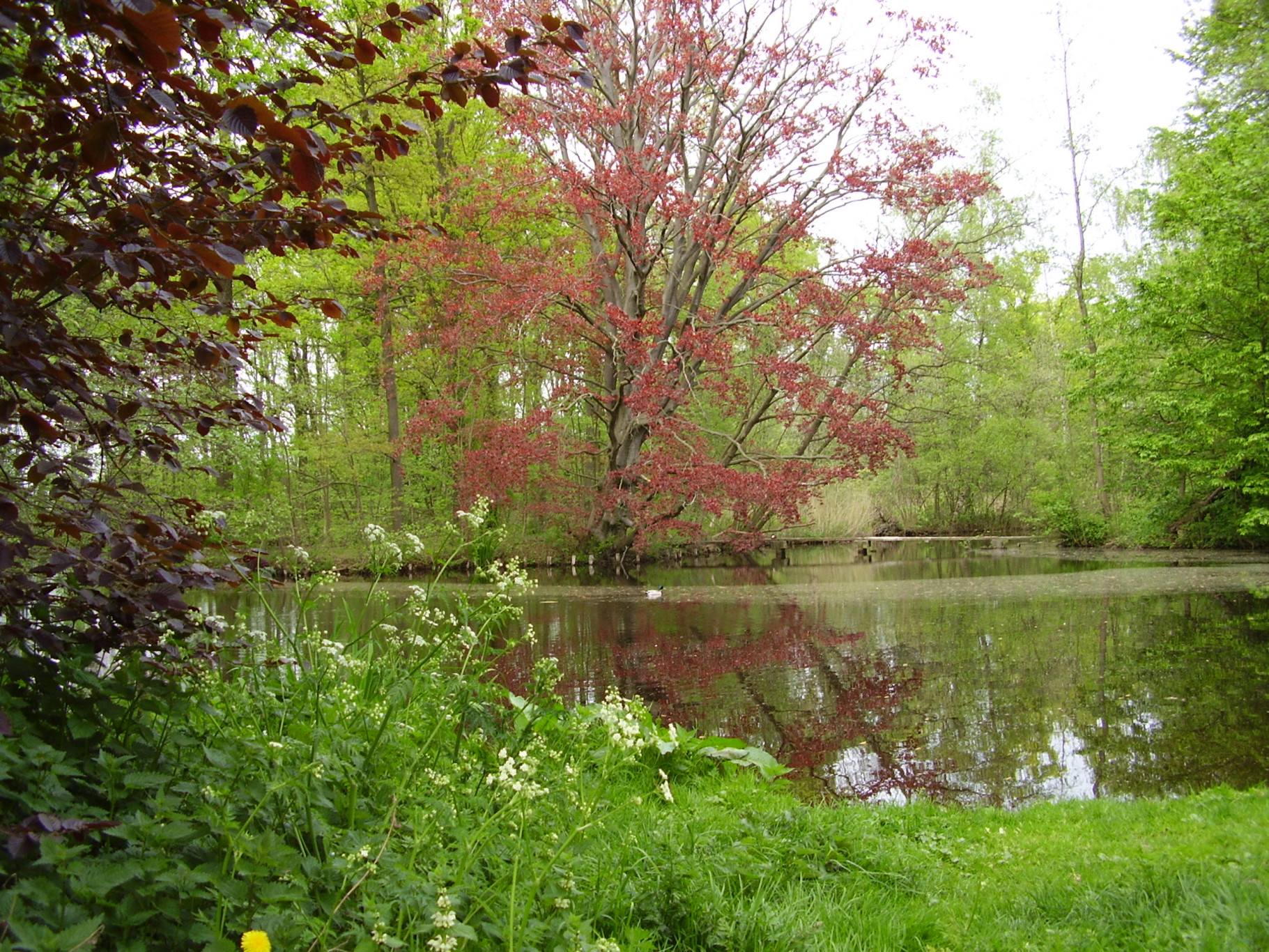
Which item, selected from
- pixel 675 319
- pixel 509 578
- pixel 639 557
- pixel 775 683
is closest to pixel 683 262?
pixel 675 319

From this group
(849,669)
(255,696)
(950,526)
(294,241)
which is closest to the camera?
(294,241)

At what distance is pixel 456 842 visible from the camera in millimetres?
2223

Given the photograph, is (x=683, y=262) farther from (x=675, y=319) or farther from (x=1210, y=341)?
(x=1210, y=341)

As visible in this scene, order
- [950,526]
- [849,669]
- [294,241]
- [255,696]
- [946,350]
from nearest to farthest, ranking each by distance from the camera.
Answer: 1. [294,241]
2. [255,696]
3. [849,669]
4. [946,350]
5. [950,526]

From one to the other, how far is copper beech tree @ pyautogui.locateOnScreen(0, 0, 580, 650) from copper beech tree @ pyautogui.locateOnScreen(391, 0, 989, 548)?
994 centimetres

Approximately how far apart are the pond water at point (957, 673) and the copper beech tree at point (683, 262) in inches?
94.4

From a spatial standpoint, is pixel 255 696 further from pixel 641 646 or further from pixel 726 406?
pixel 726 406

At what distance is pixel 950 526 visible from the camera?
82.7ft

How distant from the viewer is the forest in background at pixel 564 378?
12.7 m

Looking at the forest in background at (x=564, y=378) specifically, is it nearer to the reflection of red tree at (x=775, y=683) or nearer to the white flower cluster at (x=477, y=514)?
the reflection of red tree at (x=775, y=683)

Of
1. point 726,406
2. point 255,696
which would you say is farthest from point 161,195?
point 726,406

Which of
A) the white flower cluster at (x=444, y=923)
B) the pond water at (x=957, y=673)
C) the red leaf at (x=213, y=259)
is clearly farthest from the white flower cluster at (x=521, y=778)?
the pond water at (x=957, y=673)

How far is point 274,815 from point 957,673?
18.1ft

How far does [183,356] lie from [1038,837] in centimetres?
363
